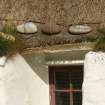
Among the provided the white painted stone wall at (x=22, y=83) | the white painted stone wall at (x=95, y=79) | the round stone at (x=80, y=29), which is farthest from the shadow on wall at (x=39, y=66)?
the white painted stone wall at (x=95, y=79)

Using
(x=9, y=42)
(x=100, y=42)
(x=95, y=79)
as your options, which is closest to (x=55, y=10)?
(x=9, y=42)

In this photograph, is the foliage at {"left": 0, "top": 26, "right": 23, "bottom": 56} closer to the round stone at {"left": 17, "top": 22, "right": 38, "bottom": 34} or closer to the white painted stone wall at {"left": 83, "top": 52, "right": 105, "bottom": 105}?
the round stone at {"left": 17, "top": 22, "right": 38, "bottom": 34}

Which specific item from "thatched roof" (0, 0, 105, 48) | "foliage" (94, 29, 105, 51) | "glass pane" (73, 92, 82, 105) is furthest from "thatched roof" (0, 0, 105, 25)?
"glass pane" (73, 92, 82, 105)

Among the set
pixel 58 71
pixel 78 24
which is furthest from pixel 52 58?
pixel 78 24

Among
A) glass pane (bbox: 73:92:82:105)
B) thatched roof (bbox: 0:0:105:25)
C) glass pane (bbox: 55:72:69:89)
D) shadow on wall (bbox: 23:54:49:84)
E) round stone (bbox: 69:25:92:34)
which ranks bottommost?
glass pane (bbox: 73:92:82:105)

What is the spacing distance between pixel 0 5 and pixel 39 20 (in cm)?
56

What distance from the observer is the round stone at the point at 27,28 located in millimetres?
6348

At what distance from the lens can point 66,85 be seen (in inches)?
269

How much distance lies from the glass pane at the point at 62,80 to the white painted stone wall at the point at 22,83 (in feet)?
0.40

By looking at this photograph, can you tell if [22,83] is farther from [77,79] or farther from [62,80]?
[77,79]

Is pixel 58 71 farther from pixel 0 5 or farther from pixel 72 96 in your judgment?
pixel 0 5

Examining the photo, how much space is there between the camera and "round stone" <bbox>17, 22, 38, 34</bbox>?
635cm

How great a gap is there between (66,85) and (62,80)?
78 mm

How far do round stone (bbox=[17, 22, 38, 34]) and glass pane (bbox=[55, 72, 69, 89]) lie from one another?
0.77 metres
